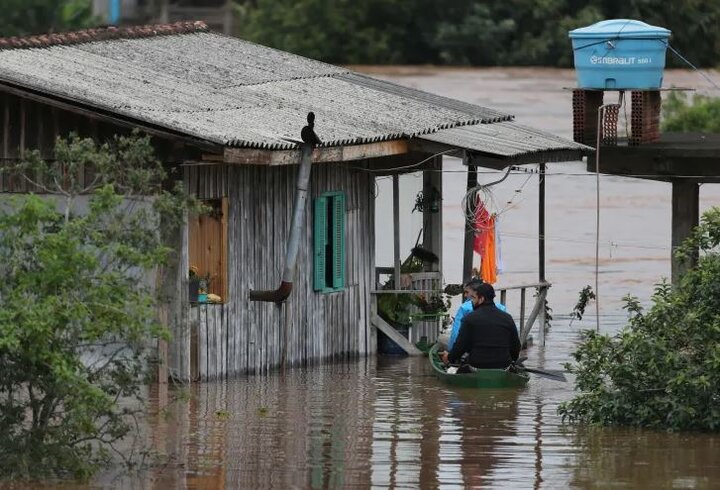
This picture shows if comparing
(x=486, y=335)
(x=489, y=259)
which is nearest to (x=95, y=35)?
(x=489, y=259)

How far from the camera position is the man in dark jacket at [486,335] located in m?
17.5

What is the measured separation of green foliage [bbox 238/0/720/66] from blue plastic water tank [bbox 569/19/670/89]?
36.9 metres

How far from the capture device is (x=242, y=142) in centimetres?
1688

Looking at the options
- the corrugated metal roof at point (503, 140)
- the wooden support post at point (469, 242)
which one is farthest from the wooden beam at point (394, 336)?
the corrugated metal roof at point (503, 140)

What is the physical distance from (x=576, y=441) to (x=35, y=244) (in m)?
4.91

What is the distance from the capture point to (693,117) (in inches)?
1566

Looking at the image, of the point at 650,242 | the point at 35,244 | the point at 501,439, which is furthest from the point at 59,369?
the point at 650,242

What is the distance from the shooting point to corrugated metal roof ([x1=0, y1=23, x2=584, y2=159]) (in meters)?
17.4

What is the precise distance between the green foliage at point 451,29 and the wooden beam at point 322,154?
3930cm

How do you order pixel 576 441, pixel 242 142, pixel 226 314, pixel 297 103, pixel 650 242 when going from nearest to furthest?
pixel 576 441 → pixel 242 142 → pixel 226 314 → pixel 297 103 → pixel 650 242

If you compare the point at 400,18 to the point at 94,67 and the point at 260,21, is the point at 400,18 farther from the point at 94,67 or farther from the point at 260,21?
the point at 94,67

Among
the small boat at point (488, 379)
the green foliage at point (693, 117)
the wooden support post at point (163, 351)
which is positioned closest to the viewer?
the wooden support post at point (163, 351)

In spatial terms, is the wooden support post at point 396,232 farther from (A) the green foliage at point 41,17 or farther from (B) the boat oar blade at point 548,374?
(A) the green foliage at point 41,17

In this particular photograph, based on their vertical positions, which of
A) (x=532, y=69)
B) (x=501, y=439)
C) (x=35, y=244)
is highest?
(x=532, y=69)
